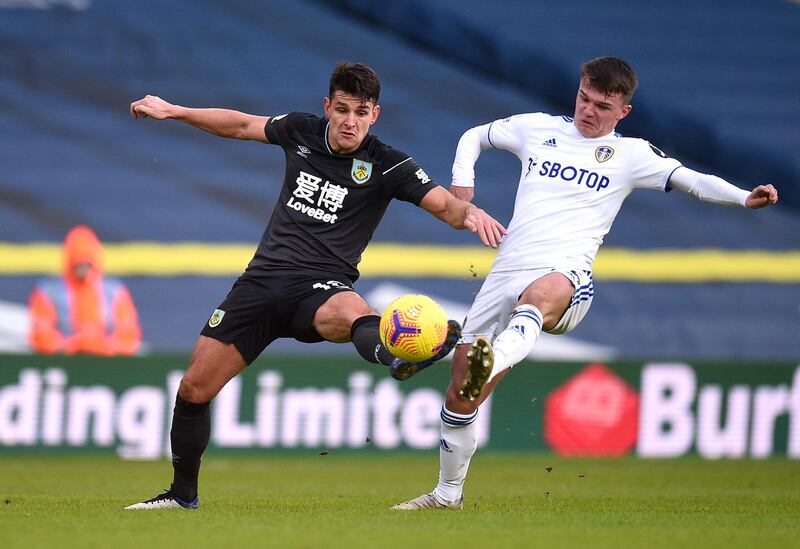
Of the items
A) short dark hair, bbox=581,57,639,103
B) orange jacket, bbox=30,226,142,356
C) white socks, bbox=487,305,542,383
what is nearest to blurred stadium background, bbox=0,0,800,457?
orange jacket, bbox=30,226,142,356

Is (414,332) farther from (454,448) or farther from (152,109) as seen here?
(152,109)

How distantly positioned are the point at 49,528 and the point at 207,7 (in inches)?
477

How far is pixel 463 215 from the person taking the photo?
681 centimetres

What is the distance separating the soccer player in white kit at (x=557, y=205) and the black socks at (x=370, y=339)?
782 millimetres

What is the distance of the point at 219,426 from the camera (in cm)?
1302

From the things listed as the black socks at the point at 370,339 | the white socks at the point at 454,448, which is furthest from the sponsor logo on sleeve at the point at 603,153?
the black socks at the point at 370,339

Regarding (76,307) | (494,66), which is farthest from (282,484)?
(494,66)

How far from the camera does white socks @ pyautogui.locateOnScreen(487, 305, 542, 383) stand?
6.61m

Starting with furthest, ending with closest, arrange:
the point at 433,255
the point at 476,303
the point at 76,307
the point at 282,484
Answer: the point at 433,255
the point at 76,307
the point at 282,484
the point at 476,303

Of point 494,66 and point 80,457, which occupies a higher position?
point 494,66

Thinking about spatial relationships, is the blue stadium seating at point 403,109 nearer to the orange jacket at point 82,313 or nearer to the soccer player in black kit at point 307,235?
the orange jacket at point 82,313

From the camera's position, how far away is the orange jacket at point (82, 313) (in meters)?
14.8

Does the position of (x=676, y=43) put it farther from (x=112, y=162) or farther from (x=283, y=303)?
(x=283, y=303)

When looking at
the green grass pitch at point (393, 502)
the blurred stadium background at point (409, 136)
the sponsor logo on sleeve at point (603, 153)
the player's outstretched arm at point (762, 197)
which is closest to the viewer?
the green grass pitch at point (393, 502)
